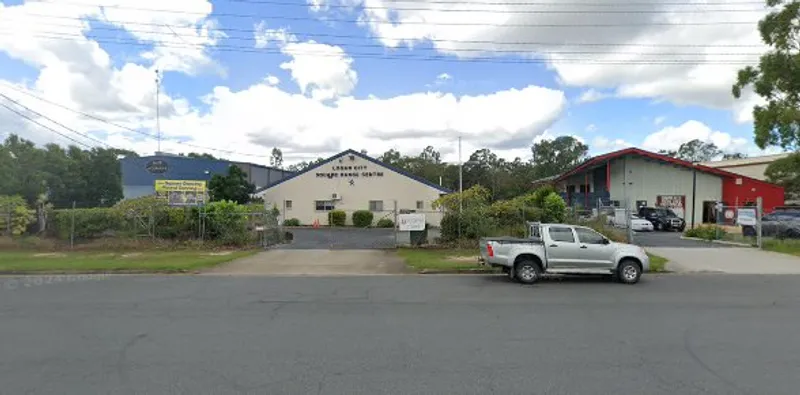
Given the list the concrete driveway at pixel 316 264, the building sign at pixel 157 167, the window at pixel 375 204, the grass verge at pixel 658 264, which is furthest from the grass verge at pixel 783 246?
the building sign at pixel 157 167

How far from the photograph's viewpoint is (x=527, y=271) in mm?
13375

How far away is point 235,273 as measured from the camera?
613 inches

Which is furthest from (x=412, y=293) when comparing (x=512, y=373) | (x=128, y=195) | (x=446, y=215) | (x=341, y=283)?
(x=128, y=195)

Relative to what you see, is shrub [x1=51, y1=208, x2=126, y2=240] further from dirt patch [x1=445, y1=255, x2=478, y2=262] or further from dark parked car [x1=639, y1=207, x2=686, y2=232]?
dark parked car [x1=639, y1=207, x2=686, y2=232]

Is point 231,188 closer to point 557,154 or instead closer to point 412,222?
point 412,222

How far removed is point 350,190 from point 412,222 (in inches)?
902

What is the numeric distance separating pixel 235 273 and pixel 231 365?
33.4ft

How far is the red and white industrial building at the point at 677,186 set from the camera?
146ft

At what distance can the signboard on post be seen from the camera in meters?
21.6

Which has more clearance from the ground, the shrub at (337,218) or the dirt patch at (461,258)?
the shrub at (337,218)

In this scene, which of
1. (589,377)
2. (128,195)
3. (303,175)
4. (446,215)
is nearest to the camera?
(589,377)

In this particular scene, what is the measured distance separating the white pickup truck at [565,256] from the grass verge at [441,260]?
2.31 metres

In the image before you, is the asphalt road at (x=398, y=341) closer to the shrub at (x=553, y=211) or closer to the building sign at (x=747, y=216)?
the shrub at (x=553, y=211)

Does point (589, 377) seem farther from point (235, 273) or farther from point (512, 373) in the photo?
point (235, 273)
